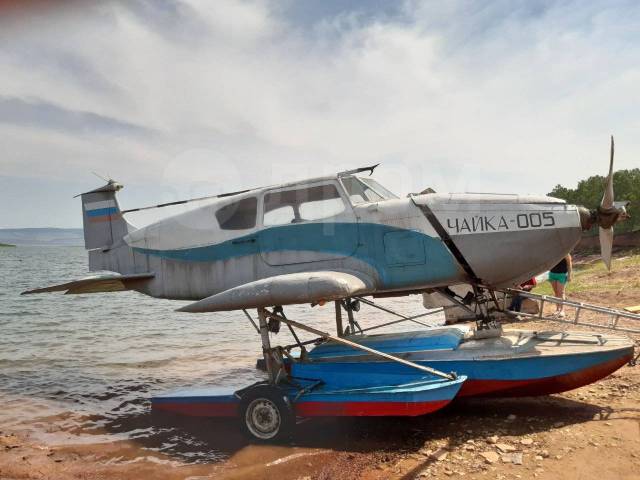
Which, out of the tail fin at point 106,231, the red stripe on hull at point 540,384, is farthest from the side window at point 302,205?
the red stripe on hull at point 540,384

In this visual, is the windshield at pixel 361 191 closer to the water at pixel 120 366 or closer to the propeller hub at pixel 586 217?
the propeller hub at pixel 586 217

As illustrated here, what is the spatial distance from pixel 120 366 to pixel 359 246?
7618 millimetres

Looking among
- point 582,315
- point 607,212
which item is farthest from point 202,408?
point 582,315

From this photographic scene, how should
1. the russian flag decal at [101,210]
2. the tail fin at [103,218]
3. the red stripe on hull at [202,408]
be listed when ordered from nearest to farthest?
the red stripe on hull at [202,408]
the tail fin at [103,218]
the russian flag decal at [101,210]

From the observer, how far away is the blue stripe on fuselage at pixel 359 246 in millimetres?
6621

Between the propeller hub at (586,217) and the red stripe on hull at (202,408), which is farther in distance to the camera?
the red stripe on hull at (202,408)

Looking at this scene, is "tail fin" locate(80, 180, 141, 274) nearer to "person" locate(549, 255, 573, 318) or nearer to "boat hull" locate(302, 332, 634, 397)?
"boat hull" locate(302, 332, 634, 397)

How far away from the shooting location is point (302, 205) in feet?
23.9

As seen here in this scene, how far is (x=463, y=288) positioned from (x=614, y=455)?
21.9 feet

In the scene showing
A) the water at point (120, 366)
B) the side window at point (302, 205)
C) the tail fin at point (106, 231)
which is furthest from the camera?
the tail fin at point (106, 231)

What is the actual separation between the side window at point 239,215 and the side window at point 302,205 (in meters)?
0.23

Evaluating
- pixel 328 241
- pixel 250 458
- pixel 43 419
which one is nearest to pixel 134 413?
pixel 43 419

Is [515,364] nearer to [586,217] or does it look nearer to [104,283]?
[586,217]

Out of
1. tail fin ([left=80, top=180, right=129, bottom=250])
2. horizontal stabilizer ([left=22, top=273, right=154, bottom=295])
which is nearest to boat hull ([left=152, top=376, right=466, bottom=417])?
horizontal stabilizer ([left=22, top=273, right=154, bottom=295])
